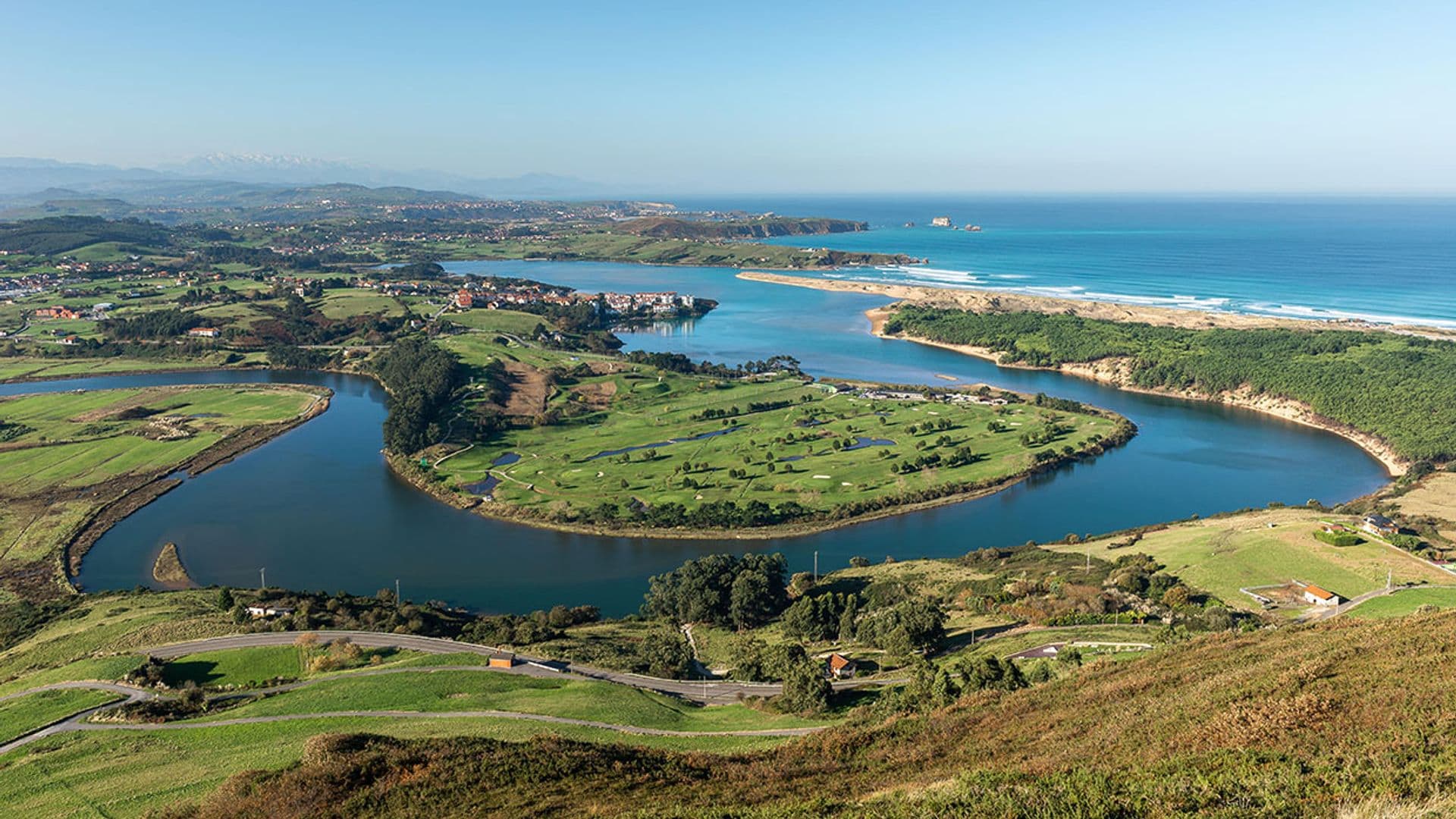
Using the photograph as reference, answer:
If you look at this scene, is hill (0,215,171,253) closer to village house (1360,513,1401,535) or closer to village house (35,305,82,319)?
village house (35,305,82,319)

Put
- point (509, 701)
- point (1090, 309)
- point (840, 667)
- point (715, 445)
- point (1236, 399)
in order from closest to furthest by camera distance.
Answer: point (509, 701), point (840, 667), point (715, 445), point (1236, 399), point (1090, 309)

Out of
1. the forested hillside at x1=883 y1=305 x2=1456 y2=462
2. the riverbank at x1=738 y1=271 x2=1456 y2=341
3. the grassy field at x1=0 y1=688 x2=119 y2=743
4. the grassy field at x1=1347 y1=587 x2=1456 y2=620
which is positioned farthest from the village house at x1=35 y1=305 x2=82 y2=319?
the grassy field at x1=1347 y1=587 x2=1456 y2=620

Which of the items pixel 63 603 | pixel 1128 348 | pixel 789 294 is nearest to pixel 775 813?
pixel 63 603

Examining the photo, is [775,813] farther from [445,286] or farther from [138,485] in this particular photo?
[445,286]

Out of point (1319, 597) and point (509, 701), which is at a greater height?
point (1319, 597)

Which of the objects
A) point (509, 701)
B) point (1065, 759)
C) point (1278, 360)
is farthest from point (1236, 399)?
point (1065, 759)

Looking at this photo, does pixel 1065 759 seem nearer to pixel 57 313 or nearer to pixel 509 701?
pixel 509 701
